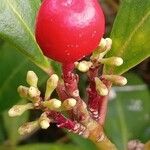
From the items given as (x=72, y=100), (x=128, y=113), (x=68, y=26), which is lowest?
(x=128, y=113)

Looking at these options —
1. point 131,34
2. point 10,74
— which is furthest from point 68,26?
point 10,74

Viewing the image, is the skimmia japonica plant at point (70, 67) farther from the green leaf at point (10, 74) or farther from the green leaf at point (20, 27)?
the green leaf at point (10, 74)

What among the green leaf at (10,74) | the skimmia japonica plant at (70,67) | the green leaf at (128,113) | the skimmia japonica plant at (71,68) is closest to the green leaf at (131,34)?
the skimmia japonica plant at (70,67)

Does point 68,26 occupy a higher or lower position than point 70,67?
higher

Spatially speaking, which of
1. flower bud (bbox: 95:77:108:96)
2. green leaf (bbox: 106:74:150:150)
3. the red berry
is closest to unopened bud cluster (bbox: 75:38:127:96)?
flower bud (bbox: 95:77:108:96)

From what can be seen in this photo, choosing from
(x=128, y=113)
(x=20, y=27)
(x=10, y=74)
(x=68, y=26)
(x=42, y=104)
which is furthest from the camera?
(x=128, y=113)

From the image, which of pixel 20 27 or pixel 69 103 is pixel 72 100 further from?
pixel 20 27

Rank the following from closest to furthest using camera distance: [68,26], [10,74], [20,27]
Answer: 1. [68,26]
2. [20,27]
3. [10,74]
